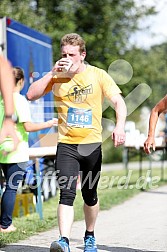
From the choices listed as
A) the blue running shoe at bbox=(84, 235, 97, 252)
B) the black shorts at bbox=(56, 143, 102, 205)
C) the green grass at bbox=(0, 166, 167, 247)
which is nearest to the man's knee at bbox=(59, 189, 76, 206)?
the black shorts at bbox=(56, 143, 102, 205)

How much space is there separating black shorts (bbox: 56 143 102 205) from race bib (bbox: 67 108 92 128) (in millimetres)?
179

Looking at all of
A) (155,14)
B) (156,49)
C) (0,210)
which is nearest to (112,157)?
(156,49)

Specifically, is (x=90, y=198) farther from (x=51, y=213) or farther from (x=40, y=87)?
(x=51, y=213)

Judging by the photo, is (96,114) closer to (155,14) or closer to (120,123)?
(120,123)

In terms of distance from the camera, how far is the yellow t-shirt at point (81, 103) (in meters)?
6.03

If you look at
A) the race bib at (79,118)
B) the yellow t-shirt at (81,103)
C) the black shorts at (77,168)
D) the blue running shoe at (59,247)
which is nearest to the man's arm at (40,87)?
the yellow t-shirt at (81,103)

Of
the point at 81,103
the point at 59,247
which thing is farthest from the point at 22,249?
the point at 81,103

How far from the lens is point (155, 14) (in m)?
34.7

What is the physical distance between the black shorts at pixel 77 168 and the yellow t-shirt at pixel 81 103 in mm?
70

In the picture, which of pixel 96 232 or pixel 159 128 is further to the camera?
pixel 159 128

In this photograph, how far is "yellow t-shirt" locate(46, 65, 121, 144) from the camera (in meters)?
6.03

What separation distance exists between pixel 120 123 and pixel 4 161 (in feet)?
7.20

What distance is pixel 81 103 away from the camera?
6.06 metres

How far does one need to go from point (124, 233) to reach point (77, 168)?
6.63 feet
